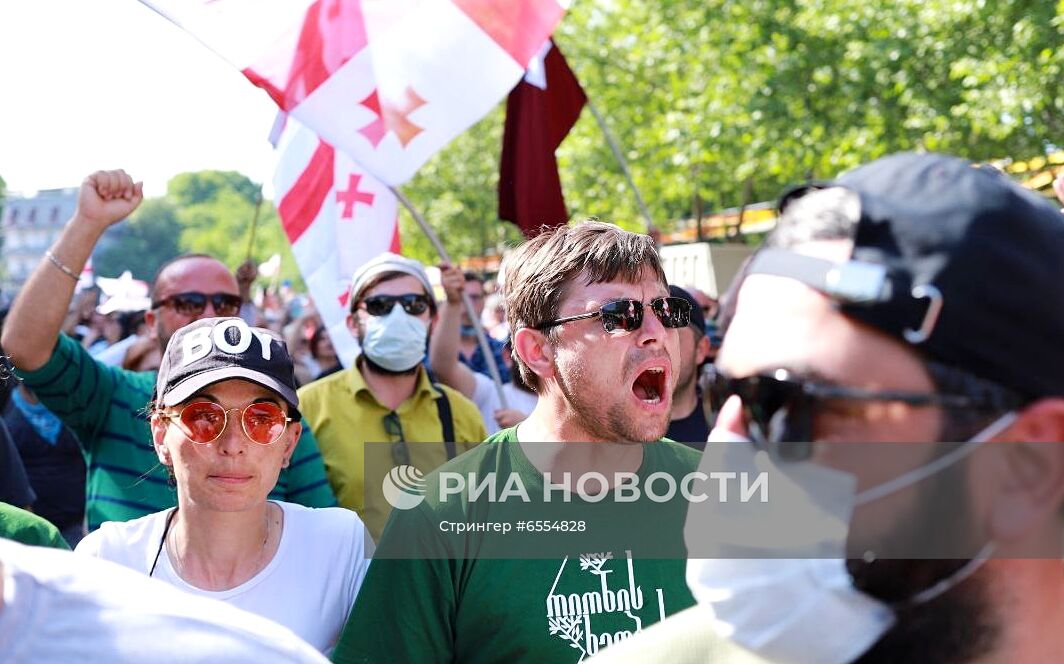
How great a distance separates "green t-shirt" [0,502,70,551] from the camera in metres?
2.80

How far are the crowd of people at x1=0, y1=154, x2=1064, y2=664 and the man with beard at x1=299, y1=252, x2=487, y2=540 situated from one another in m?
0.01

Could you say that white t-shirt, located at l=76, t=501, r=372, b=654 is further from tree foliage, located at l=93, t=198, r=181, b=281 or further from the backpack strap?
tree foliage, located at l=93, t=198, r=181, b=281

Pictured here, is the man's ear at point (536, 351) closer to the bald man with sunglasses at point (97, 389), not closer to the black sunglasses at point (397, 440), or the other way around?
the bald man with sunglasses at point (97, 389)

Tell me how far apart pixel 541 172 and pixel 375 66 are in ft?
5.55

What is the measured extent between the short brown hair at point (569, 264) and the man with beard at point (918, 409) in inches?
60.1

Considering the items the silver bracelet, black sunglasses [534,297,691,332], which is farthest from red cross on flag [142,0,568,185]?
black sunglasses [534,297,691,332]

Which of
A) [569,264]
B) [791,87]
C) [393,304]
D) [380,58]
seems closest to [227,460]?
[569,264]

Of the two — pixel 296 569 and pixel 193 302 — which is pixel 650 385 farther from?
pixel 193 302

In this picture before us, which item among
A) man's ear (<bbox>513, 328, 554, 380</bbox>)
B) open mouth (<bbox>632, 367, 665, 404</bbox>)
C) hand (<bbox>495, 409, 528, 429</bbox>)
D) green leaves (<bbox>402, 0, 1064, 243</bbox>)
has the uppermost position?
green leaves (<bbox>402, 0, 1064, 243</bbox>)

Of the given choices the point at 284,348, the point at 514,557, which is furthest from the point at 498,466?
the point at 284,348

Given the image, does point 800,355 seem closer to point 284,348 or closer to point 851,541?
point 851,541

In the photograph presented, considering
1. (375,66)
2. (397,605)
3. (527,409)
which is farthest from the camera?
(527,409)

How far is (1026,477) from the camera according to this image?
1293 mm

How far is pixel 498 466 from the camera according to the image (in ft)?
8.67
